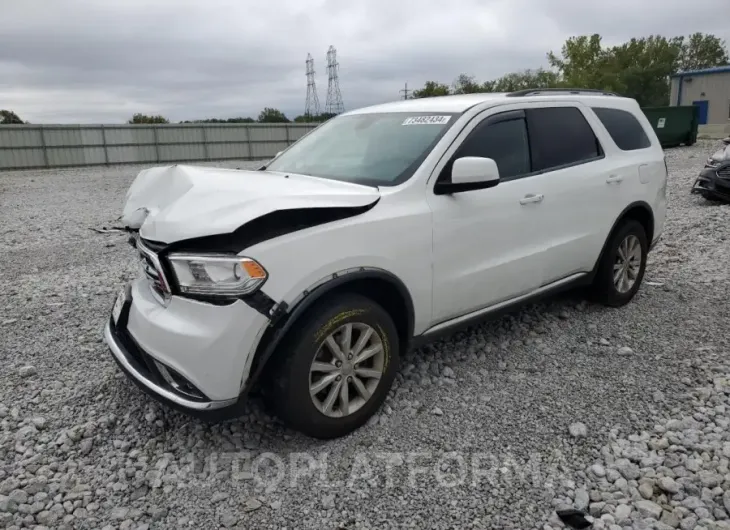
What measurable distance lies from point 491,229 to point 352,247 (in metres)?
1.12

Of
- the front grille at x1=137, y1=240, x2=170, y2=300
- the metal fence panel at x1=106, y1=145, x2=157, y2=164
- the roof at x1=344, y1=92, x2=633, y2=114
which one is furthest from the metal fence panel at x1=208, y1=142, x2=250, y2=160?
the front grille at x1=137, y1=240, x2=170, y2=300

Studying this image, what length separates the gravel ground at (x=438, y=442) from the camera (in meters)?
2.55

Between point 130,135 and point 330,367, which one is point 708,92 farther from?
point 330,367

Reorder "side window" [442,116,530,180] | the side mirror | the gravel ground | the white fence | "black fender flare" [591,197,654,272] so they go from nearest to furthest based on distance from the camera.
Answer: the gravel ground → the side mirror → "side window" [442,116,530,180] → "black fender flare" [591,197,654,272] → the white fence

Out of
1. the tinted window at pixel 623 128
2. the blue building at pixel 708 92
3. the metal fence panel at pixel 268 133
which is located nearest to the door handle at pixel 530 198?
the tinted window at pixel 623 128

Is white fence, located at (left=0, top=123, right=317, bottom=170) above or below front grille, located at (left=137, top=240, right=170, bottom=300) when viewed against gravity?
above

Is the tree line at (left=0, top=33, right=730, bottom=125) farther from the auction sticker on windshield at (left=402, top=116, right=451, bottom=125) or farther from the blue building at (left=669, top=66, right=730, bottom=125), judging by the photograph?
the auction sticker on windshield at (left=402, top=116, right=451, bottom=125)

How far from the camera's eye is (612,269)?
4.76 meters

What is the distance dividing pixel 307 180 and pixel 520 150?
1.56m

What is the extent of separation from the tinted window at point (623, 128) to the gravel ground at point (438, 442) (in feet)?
4.77

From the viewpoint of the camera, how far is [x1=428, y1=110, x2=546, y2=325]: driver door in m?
3.35

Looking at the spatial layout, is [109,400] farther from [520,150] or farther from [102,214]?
[102,214]

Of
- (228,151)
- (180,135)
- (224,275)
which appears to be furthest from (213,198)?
(228,151)

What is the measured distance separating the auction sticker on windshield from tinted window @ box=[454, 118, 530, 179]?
20 cm
